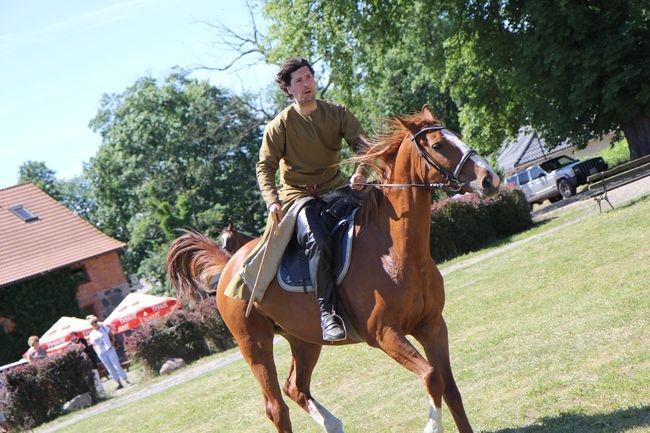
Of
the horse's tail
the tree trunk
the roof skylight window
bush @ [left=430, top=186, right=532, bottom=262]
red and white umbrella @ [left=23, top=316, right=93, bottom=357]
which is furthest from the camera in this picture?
the roof skylight window

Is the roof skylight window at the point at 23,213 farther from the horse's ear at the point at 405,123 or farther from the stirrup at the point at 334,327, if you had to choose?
the horse's ear at the point at 405,123

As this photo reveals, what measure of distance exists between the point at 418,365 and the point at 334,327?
90 centimetres

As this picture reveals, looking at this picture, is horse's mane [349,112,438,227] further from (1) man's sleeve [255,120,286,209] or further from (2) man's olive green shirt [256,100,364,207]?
(1) man's sleeve [255,120,286,209]

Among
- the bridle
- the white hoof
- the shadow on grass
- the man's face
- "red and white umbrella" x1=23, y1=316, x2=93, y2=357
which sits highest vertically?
the man's face

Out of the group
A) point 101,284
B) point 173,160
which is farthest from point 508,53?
point 173,160

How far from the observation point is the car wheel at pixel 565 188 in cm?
4094

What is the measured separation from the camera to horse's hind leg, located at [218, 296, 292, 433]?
8.16m

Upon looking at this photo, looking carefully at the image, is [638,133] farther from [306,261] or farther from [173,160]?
[173,160]

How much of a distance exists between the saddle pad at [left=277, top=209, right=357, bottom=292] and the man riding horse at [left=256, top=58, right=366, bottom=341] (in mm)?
81

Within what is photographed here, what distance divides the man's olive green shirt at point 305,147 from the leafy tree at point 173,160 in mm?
50397

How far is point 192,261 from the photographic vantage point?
9914 millimetres

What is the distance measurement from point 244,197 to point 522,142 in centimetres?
2274

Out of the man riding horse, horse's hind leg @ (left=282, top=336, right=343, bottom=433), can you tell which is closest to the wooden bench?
horse's hind leg @ (left=282, top=336, right=343, bottom=433)

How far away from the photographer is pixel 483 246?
28609mm
